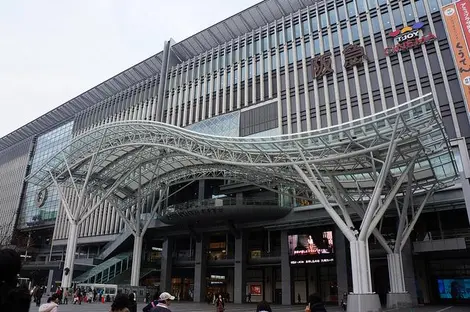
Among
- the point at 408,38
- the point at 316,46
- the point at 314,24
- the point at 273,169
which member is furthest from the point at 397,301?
the point at 314,24

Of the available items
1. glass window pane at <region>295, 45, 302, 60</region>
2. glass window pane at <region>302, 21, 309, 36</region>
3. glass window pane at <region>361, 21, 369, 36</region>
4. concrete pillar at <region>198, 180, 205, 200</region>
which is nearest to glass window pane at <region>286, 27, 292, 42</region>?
glass window pane at <region>302, 21, 309, 36</region>

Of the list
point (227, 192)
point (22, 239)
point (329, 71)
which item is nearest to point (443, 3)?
point (329, 71)

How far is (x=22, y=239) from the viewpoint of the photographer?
7500 centimetres

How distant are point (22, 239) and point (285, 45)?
63.4 m

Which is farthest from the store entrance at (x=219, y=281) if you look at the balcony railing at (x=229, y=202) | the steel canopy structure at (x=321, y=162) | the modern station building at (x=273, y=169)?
the balcony railing at (x=229, y=202)

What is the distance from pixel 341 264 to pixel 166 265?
24.4 m

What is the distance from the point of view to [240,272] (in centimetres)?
4469

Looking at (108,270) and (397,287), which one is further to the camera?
(108,270)

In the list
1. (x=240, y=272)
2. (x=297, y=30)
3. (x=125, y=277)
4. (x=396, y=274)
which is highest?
(x=297, y=30)

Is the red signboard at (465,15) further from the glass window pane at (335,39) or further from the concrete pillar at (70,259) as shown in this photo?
the concrete pillar at (70,259)

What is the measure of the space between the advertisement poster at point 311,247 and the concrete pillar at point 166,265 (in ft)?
59.7

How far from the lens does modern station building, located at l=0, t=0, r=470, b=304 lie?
35.6 metres

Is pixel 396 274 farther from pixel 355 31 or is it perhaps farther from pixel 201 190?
pixel 201 190

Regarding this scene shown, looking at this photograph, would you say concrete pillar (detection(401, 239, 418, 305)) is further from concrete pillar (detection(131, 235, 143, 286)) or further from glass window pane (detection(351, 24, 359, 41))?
concrete pillar (detection(131, 235, 143, 286))
